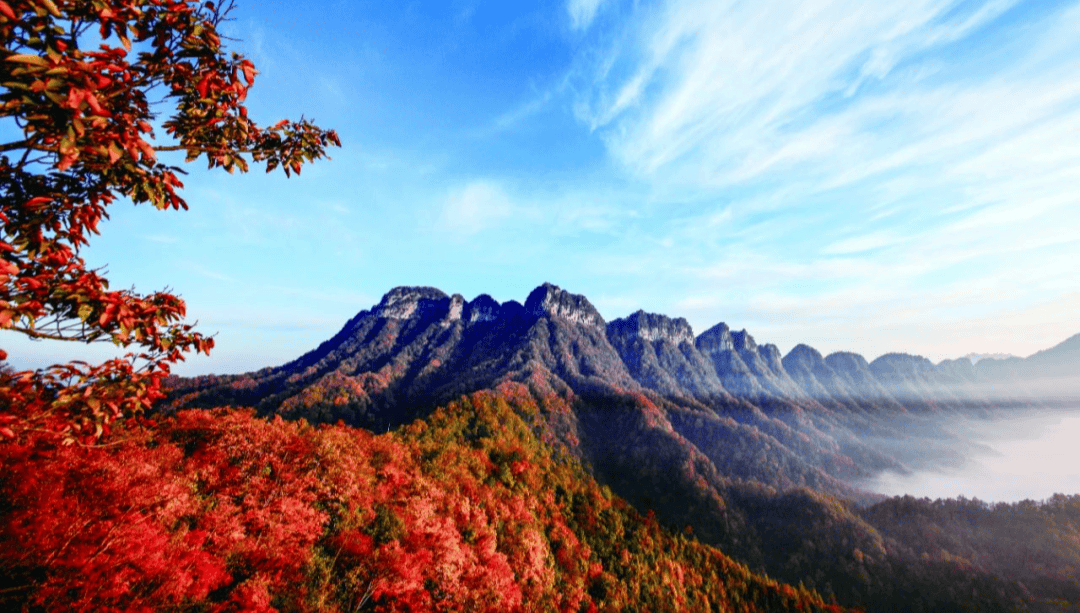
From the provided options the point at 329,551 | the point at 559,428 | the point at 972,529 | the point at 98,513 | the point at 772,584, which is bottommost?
the point at 972,529

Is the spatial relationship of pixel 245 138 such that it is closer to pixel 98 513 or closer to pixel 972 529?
pixel 98 513

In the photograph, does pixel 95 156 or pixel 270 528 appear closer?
pixel 95 156

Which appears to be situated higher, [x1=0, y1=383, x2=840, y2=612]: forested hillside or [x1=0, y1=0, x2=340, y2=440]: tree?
[x1=0, y1=0, x2=340, y2=440]: tree

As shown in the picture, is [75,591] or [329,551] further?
[329,551]

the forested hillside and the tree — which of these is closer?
the tree

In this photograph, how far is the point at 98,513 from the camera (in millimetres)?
10445

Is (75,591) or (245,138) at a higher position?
(245,138)

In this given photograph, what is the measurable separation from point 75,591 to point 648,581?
48141mm

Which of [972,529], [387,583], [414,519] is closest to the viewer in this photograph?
[387,583]

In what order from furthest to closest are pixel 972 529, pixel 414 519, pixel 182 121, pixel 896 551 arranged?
pixel 972 529, pixel 896 551, pixel 414 519, pixel 182 121

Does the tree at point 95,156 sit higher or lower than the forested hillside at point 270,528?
higher

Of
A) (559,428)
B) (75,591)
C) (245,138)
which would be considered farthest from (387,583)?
(559,428)

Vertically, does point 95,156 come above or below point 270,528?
above

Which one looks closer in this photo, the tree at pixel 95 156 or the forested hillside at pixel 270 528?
the tree at pixel 95 156
